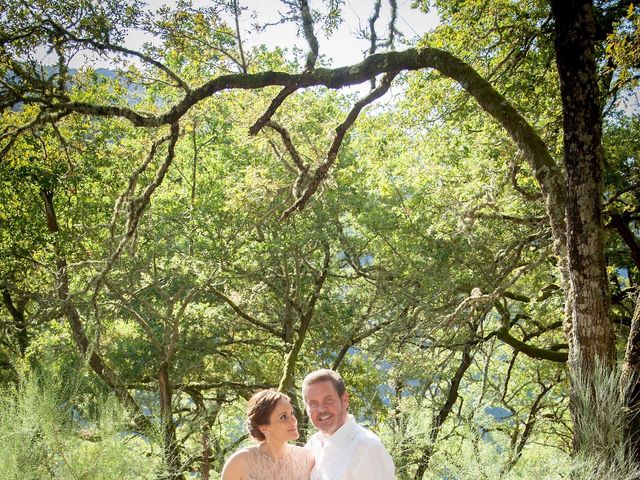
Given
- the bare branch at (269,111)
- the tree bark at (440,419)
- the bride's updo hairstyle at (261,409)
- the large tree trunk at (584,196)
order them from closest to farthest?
the bride's updo hairstyle at (261,409)
the large tree trunk at (584,196)
the bare branch at (269,111)
the tree bark at (440,419)

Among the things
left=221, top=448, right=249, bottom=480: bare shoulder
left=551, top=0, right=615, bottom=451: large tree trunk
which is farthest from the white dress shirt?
left=551, top=0, right=615, bottom=451: large tree trunk

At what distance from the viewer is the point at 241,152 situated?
1340 cm

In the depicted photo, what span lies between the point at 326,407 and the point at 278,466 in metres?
0.56

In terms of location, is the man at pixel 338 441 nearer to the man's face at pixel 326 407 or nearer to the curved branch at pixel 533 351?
the man's face at pixel 326 407

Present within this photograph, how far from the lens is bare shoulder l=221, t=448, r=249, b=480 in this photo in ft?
10.4

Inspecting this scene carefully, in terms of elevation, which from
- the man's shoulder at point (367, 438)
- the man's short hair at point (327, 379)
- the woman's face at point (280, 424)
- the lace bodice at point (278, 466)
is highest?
the man's short hair at point (327, 379)

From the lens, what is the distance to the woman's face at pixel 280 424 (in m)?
3.16

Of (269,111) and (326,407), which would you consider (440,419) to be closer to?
(269,111)

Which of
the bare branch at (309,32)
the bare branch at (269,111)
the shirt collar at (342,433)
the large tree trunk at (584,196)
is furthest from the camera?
the bare branch at (309,32)

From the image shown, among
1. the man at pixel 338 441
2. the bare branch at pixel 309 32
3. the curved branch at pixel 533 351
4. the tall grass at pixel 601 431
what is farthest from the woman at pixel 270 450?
the curved branch at pixel 533 351

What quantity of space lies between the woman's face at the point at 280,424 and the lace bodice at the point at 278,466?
0.44ft

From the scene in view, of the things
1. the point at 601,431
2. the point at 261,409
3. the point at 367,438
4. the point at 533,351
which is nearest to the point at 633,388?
the point at 601,431

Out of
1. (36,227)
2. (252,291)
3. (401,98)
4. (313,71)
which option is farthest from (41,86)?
(36,227)

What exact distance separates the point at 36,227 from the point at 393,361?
7.51 metres
